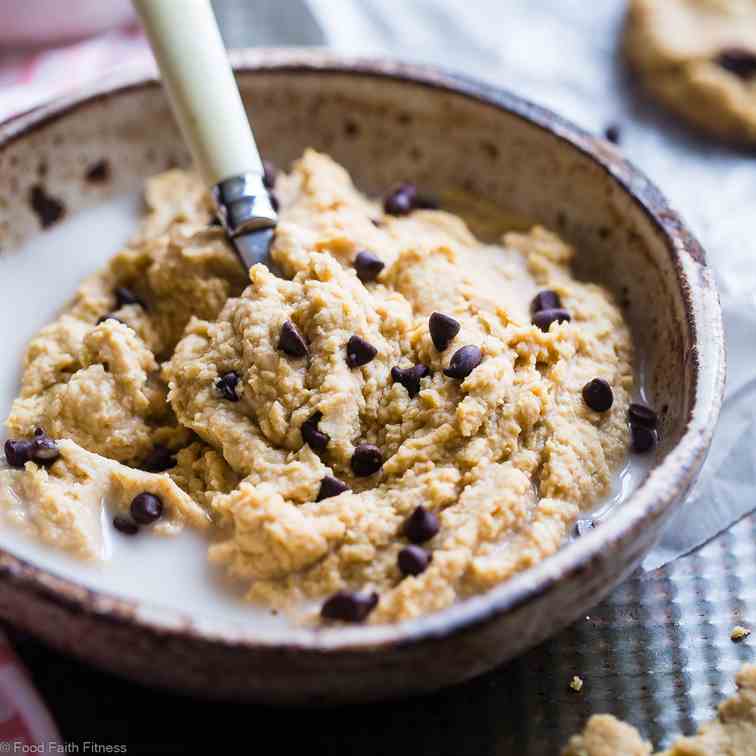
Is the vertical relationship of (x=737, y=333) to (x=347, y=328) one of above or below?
below

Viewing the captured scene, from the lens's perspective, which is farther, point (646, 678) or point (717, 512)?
point (717, 512)

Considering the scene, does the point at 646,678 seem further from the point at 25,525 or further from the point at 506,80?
the point at 506,80

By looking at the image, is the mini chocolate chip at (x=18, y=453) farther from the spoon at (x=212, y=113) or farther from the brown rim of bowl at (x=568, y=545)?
the spoon at (x=212, y=113)

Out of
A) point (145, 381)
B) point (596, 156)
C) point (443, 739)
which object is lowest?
point (443, 739)

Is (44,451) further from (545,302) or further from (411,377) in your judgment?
(545,302)

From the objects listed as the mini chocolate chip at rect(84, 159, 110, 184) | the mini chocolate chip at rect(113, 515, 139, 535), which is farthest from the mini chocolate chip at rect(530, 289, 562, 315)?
the mini chocolate chip at rect(84, 159, 110, 184)

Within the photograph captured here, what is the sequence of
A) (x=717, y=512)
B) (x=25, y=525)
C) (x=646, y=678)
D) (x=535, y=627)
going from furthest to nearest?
(x=717, y=512) → (x=646, y=678) → (x=25, y=525) → (x=535, y=627)

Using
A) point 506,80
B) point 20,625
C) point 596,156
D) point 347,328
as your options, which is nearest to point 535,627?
point 347,328

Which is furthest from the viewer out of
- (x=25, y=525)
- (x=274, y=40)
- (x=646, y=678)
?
(x=274, y=40)
